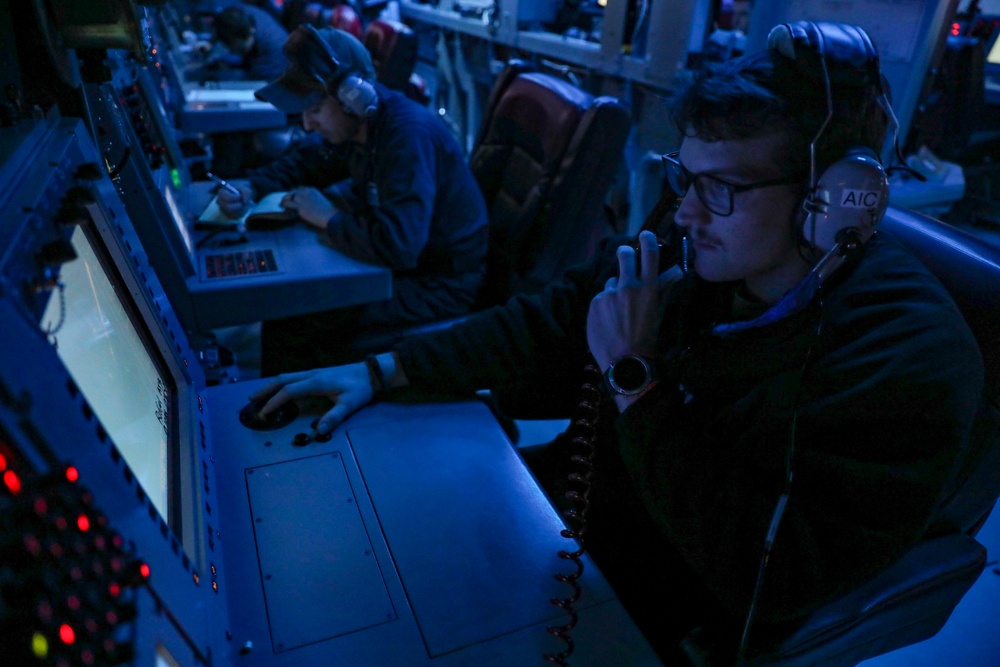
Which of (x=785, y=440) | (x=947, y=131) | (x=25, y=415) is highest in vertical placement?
(x=25, y=415)

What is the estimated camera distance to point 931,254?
0.98 metres

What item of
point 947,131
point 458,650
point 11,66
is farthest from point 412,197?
point 947,131

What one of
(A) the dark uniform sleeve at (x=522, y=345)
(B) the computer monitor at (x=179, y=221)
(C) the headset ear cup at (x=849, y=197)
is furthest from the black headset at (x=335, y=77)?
(C) the headset ear cup at (x=849, y=197)

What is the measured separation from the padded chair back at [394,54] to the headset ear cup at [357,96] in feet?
9.25

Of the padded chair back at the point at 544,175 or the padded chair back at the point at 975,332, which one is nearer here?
the padded chair back at the point at 975,332

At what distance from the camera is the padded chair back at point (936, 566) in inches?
31.4

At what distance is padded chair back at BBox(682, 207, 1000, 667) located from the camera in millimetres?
798

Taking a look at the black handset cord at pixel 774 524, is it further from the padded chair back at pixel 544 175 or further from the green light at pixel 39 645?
the padded chair back at pixel 544 175

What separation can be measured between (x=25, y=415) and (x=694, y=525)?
69 cm

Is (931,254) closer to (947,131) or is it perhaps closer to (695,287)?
(695,287)

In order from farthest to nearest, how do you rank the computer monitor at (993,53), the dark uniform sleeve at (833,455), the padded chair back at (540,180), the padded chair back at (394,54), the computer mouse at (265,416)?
1. the padded chair back at (394,54)
2. the computer monitor at (993,53)
3. the padded chair back at (540,180)
4. the computer mouse at (265,416)
5. the dark uniform sleeve at (833,455)

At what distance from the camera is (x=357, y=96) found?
1.80 meters

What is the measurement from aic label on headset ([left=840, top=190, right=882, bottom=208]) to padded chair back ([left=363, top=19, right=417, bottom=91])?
163 inches

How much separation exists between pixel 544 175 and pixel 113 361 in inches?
59.3
